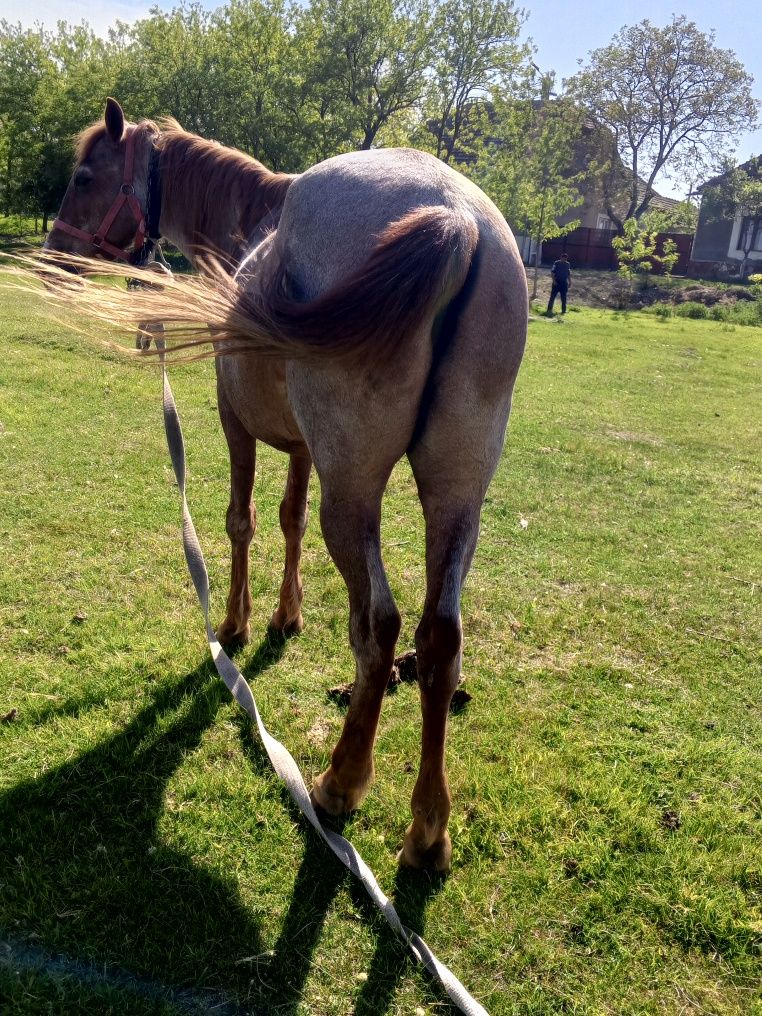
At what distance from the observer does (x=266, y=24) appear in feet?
93.7

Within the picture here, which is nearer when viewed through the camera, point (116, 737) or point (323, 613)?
point (116, 737)

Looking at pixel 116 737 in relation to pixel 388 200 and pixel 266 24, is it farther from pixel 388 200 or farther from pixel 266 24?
pixel 266 24

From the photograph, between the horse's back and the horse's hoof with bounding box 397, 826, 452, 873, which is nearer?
the horse's back

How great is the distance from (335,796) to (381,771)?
13.7 inches

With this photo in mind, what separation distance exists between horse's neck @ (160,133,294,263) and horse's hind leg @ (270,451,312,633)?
4.01 ft

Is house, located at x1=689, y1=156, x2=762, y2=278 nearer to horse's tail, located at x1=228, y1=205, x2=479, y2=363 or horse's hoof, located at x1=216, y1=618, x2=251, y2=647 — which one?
horse's hoof, located at x1=216, y1=618, x2=251, y2=647

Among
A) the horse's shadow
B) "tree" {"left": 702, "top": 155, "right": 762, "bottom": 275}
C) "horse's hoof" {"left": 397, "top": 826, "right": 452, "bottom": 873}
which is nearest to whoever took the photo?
the horse's shadow

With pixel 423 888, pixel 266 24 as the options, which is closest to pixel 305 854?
pixel 423 888

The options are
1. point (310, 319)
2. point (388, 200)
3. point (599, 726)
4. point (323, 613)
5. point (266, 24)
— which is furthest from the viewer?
point (266, 24)

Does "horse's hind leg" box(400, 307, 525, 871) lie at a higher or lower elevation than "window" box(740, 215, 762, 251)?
lower

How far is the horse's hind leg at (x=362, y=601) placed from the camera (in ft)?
7.36

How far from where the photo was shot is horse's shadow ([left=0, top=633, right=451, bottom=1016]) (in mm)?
2045

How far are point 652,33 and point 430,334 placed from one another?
5010 cm

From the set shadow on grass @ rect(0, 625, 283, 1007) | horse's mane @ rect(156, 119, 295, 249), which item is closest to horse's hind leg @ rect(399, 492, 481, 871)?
shadow on grass @ rect(0, 625, 283, 1007)
